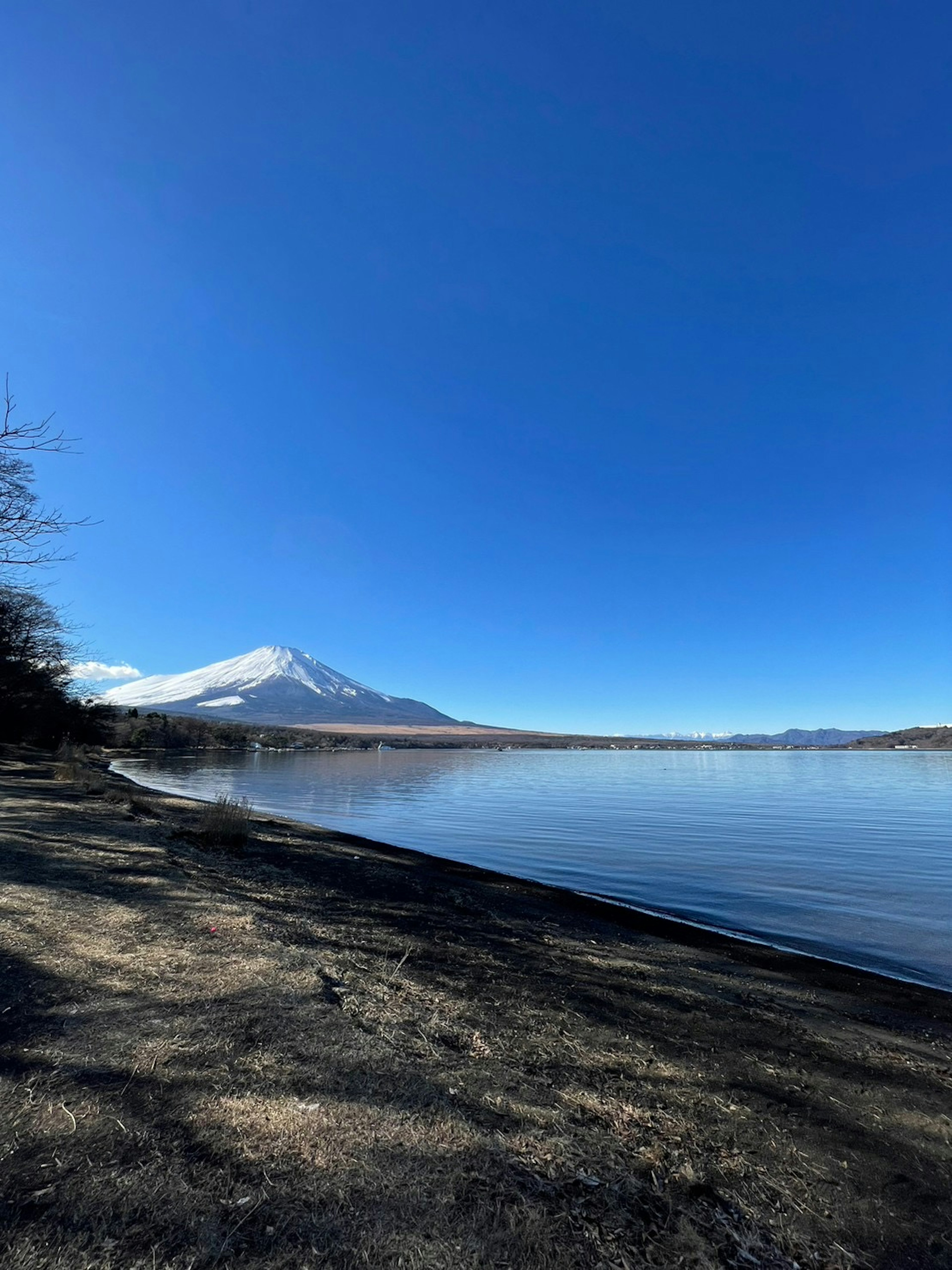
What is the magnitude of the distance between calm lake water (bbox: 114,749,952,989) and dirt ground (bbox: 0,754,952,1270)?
4.31 metres

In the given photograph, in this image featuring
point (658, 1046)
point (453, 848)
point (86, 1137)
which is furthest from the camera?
point (453, 848)

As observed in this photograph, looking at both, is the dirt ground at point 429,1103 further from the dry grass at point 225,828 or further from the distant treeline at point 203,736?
the distant treeline at point 203,736

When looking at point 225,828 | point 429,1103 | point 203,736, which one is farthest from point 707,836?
point 203,736

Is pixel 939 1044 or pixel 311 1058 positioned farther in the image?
pixel 939 1044

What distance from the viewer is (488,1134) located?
2857 mm

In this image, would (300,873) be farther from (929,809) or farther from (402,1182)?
(929,809)

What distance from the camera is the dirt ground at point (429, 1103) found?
225 centimetres

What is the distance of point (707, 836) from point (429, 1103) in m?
20.0

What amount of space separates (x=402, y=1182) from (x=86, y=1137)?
1.47 m

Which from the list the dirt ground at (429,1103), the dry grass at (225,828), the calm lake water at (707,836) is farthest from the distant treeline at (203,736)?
the dirt ground at (429,1103)

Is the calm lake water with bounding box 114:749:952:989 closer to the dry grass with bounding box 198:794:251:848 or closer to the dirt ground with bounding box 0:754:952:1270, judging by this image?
the dirt ground with bounding box 0:754:952:1270

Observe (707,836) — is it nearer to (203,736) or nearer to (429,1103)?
(429,1103)

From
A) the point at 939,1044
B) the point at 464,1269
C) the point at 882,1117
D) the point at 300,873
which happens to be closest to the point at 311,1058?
the point at 464,1269

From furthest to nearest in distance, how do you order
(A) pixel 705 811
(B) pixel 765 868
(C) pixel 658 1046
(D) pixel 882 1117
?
(A) pixel 705 811 → (B) pixel 765 868 → (C) pixel 658 1046 → (D) pixel 882 1117
